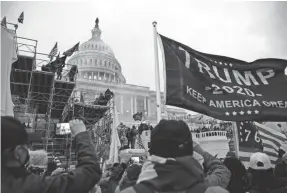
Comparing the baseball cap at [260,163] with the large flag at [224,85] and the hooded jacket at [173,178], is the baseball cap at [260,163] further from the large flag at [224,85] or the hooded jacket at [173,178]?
the hooded jacket at [173,178]

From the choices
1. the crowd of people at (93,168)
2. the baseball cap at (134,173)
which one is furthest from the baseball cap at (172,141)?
the baseball cap at (134,173)

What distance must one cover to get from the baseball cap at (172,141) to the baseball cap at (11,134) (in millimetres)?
645

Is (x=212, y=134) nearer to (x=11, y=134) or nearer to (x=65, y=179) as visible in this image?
(x=65, y=179)

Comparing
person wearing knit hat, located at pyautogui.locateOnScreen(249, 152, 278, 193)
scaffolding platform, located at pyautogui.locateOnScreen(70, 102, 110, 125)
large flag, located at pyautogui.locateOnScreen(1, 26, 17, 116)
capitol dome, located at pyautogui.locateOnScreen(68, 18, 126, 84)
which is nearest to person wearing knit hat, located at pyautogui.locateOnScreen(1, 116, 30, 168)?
large flag, located at pyautogui.locateOnScreen(1, 26, 17, 116)

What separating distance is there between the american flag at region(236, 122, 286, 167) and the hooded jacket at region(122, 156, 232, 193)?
3.01 metres

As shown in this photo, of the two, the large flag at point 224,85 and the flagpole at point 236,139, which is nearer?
the large flag at point 224,85

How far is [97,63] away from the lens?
6412 centimetres

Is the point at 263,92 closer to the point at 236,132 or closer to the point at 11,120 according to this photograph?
the point at 236,132

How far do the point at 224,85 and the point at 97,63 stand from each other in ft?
203

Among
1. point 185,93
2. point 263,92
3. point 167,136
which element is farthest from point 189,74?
point 167,136

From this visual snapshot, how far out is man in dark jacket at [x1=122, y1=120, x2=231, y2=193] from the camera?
1307 mm

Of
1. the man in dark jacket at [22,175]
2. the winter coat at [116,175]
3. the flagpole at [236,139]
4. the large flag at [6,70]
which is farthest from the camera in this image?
the flagpole at [236,139]

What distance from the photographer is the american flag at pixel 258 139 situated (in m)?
4.26

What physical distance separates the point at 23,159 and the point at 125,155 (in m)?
2.23
